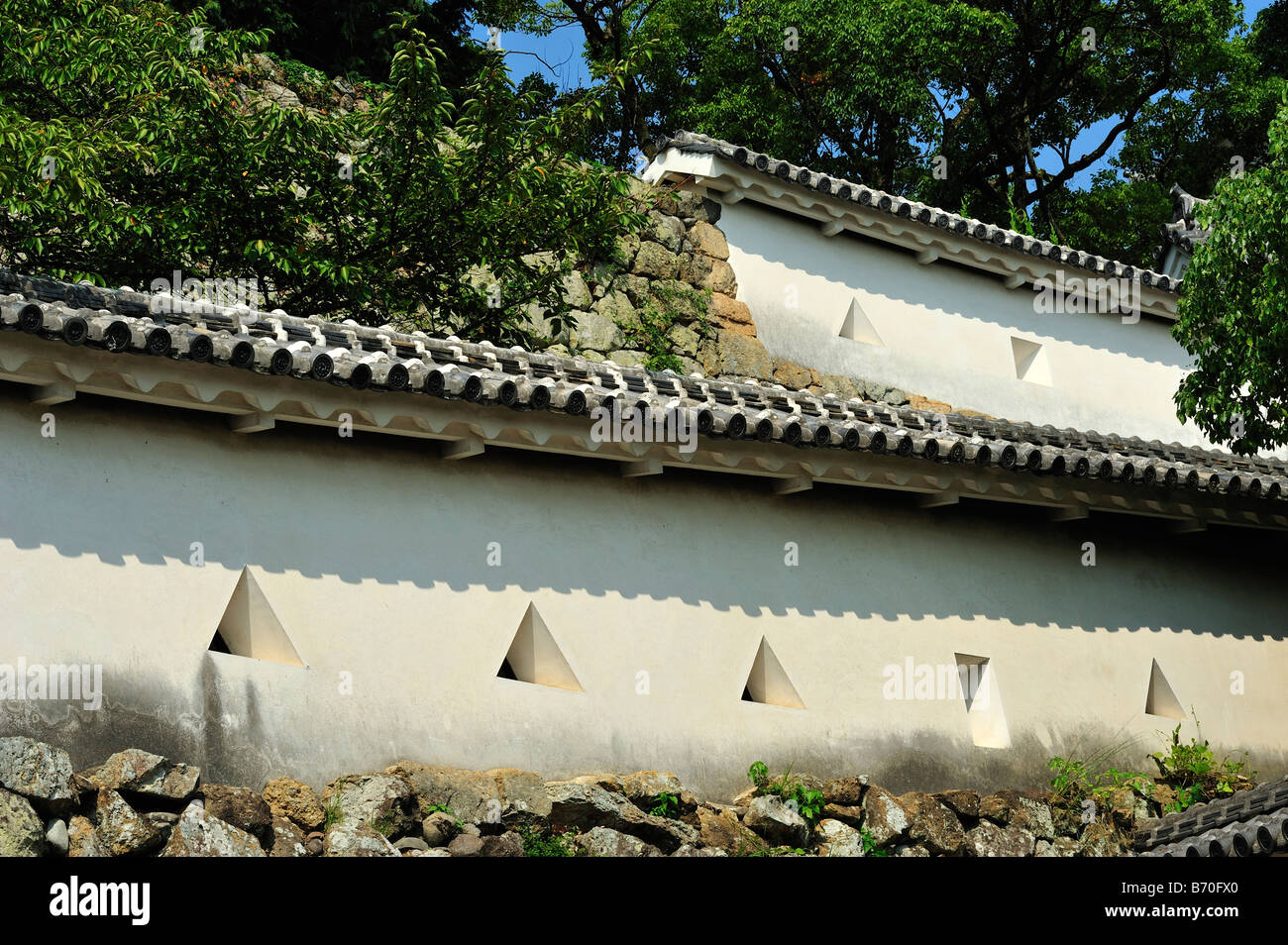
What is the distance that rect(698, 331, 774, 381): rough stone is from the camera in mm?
17297

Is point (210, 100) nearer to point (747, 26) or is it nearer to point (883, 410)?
point (883, 410)

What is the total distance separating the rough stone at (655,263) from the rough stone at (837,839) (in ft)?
28.2

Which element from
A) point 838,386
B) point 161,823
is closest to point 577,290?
point 838,386

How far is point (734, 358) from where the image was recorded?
17.4 m

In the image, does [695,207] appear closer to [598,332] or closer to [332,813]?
→ [598,332]

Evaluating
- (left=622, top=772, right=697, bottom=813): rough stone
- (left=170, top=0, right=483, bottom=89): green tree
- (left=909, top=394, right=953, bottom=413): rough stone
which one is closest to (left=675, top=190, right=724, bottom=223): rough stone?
(left=909, top=394, right=953, bottom=413): rough stone

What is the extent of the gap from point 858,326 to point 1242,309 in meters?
7.27

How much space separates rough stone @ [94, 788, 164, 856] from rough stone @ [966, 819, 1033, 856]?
6.35 meters

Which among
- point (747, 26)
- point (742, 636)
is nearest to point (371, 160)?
point (742, 636)

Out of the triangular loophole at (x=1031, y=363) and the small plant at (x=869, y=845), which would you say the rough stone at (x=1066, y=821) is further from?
the triangular loophole at (x=1031, y=363)

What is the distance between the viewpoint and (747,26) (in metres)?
24.5

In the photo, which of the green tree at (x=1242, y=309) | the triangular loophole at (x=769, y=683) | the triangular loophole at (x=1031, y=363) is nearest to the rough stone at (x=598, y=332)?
the triangular loophole at (x=1031, y=363)

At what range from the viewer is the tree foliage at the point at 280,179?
12.0 m

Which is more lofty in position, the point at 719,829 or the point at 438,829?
the point at 438,829
